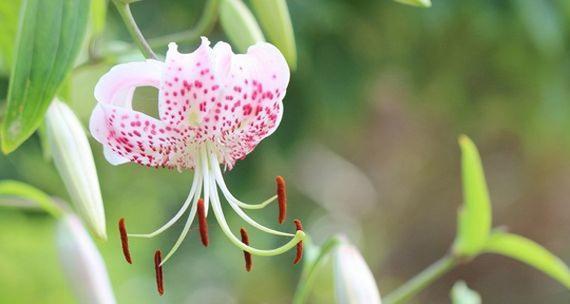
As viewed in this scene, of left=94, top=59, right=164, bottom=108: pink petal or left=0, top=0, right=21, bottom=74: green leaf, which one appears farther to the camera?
left=0, top=0, right=21, bottom=74: green leaf

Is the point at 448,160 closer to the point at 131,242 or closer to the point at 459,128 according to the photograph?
the point at 459,128

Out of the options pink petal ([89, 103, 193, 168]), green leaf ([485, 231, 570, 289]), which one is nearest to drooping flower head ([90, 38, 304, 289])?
pink petal ([89, 103, 193, 168])

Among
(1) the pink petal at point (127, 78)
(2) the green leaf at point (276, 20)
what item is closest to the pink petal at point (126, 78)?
(1) the pink petal at point (127, 78)

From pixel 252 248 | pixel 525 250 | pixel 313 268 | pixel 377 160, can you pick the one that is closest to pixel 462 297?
pixel 525 250

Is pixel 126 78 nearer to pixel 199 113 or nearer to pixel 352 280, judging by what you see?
pixel 199 113

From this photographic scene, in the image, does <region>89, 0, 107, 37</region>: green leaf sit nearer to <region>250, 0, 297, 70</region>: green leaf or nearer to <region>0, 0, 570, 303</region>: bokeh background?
<region>0, 0, 570, 303</region>: bokeh background

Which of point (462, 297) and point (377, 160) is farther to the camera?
point (377, 160)

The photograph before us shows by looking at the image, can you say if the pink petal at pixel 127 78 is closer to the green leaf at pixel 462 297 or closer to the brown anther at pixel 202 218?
the brown anther at pixel 202 218
